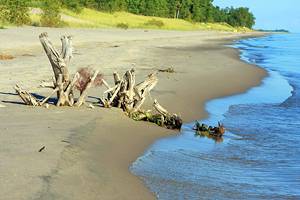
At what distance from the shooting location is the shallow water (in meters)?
7.39

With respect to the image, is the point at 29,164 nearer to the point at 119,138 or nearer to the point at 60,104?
the point at 119,138

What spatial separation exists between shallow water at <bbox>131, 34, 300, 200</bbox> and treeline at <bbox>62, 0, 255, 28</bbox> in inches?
2522

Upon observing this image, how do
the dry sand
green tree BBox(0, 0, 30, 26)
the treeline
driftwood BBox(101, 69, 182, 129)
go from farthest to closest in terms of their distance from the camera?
the treeline, green tree BBox(0, 0, 30, 26), driftwood BBox(101, 69, 182, 129), the dry sand

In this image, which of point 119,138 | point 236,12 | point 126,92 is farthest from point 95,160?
point 236,12

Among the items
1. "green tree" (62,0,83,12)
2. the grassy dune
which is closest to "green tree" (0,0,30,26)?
the grassy dune

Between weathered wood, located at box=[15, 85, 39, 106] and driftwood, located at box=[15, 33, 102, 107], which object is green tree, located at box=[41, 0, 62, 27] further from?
weathered wood, located at box=[15, 85, 39, 106]

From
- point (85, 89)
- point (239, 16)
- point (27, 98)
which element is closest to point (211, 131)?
point (85, 89)

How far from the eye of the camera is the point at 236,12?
576 ft

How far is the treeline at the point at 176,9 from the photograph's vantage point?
87875 millimetres

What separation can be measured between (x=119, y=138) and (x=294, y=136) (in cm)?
407

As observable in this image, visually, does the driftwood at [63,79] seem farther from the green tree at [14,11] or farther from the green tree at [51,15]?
the green tree at [51,15]

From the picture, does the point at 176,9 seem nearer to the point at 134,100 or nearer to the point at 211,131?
the point at 134,100

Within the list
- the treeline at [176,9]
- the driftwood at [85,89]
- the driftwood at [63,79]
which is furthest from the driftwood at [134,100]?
the treeline at [176,9]

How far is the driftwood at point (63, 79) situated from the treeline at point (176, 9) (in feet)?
212
